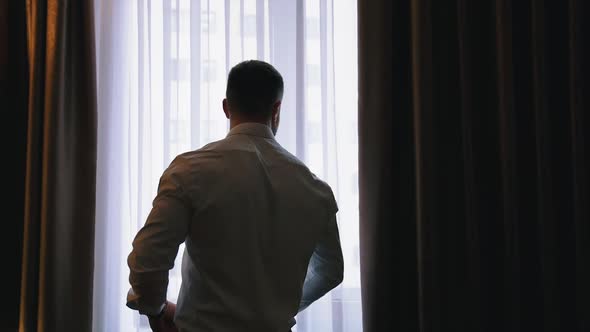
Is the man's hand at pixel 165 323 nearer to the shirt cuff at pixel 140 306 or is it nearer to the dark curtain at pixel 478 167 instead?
the shirt cuff at pixel 140 306

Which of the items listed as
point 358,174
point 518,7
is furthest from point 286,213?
point 518,7

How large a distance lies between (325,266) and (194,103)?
0.92 meters

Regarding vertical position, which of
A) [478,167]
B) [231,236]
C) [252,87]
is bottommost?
[231,236]

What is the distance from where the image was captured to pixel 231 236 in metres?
1.15

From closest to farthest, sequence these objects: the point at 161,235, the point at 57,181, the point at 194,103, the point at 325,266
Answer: the point at 161,235
the point at 325,266
the point at 57,181
the point at 194,103

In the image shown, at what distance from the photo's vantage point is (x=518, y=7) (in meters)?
1.95

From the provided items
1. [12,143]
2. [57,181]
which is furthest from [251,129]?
[12,143]

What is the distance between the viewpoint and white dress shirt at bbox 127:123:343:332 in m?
1.13

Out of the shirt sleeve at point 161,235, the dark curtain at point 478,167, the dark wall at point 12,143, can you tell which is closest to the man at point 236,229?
the shirt sleeve at point 161,235

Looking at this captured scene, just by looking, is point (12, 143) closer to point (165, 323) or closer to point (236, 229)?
point (165, 323)

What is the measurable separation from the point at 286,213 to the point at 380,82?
33.7 inches

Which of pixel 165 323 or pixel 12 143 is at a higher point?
pixel 12 143

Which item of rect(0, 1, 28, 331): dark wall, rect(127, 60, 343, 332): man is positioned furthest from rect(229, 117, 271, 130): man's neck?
rect(0, 1, 28, 331): dark wall

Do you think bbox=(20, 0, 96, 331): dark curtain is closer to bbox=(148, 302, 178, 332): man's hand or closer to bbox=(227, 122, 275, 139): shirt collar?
bbox=(148, 302, 178, 332): man's hand
